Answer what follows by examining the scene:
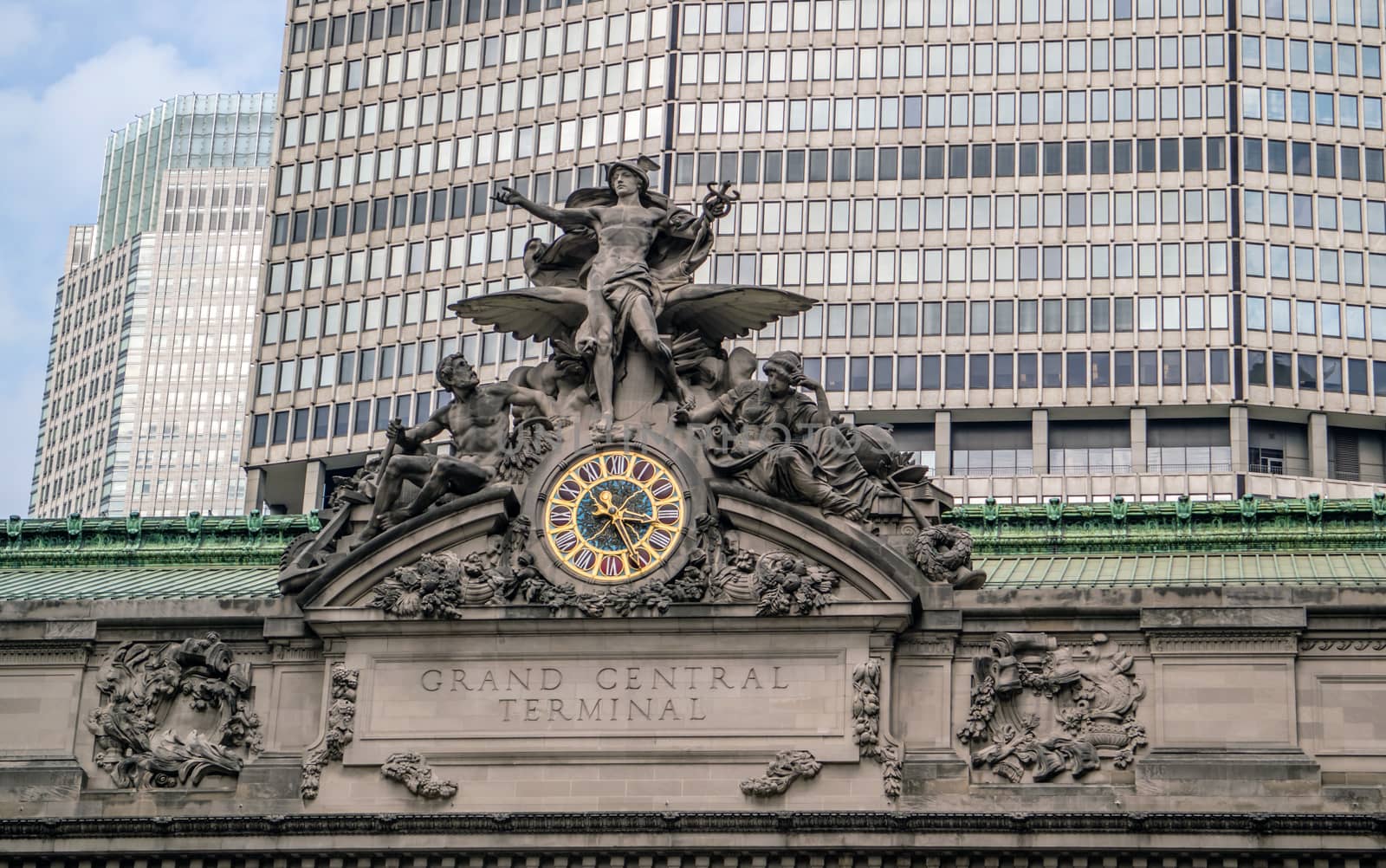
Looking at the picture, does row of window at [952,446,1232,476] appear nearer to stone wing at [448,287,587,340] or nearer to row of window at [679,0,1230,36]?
row of window at [679,0,1230,36]

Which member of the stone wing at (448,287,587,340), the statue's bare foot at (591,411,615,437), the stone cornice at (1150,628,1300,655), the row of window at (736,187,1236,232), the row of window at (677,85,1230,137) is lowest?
the stone cornice at (1150,628,1300,655)

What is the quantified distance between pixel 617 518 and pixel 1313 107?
89.7 metres

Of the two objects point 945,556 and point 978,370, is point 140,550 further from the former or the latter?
point 978,370

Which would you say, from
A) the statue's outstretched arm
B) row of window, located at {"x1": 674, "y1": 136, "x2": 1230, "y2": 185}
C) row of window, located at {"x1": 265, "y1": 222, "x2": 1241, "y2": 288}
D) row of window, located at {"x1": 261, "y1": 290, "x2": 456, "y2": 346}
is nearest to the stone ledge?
the statue's outstretched arm

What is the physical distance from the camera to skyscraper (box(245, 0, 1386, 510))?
488 feet

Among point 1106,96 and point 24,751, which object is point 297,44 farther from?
point 24,751

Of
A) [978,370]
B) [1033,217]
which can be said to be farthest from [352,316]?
[1033,217]

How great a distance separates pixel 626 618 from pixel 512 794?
13.3ft

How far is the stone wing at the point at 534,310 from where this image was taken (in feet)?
230

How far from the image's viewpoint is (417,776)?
6694 cm

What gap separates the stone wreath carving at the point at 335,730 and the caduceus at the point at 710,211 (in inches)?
433

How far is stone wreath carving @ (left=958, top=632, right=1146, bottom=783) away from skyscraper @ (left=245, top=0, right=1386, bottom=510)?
80.4 m

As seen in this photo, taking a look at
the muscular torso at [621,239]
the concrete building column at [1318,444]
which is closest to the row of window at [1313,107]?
the concrete building column at [1318,444]

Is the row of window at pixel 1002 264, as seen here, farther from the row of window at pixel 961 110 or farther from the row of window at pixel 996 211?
the row of window at pixel 961 110
